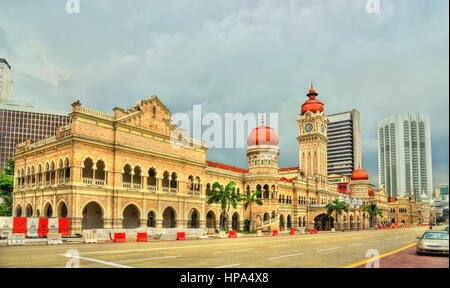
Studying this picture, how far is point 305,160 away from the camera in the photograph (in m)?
85.9

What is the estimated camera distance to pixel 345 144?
182 metres

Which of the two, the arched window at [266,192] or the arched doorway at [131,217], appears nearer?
the arched doorway at [131,217]

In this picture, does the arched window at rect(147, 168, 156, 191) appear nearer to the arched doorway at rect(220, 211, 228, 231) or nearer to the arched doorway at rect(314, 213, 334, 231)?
the arched doorway at rect(220, 211, 228, 231)

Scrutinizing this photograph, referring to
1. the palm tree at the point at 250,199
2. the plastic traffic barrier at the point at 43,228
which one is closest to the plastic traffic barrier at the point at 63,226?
the plastic traffic barrier at the point at 43,228

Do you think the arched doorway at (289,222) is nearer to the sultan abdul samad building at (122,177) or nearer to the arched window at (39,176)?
the sultan abdul samad building at (122,177)

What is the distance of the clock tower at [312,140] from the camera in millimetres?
84688

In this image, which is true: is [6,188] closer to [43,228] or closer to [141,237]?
[43,228]

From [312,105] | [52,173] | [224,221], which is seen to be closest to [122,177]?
[52,173]

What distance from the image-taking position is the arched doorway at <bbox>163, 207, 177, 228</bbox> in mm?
46438

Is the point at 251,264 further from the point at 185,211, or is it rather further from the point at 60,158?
the point at 185,211

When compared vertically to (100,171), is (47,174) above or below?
below

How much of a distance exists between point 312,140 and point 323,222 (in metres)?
17.3

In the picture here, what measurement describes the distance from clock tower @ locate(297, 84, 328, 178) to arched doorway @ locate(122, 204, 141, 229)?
49047 millimetres

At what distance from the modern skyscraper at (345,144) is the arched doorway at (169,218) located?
141748mm
